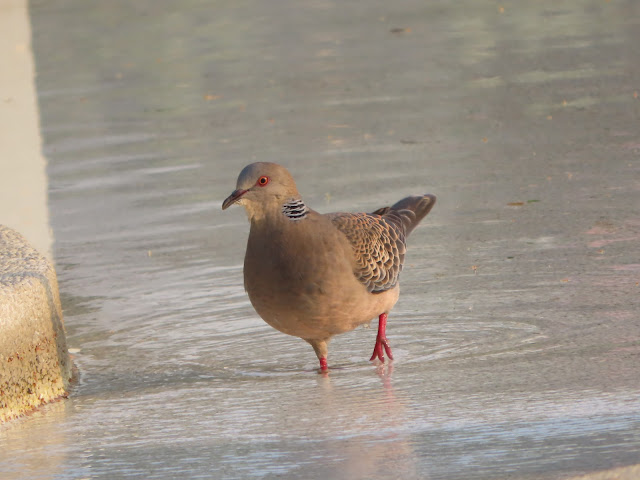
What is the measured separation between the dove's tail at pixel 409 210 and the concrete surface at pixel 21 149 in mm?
2711

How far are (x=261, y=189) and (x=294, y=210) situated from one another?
197 millimetres

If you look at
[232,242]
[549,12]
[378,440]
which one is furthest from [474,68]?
[378,440]

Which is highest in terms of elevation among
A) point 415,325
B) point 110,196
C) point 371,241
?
point 371,241

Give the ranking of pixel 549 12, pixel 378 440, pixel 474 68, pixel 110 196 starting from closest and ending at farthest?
pixel 378 440, pixel 110 196, pixel 474 68, pixel 549 12

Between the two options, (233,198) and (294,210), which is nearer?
(233,198)

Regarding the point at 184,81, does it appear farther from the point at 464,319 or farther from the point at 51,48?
the point at 464,319

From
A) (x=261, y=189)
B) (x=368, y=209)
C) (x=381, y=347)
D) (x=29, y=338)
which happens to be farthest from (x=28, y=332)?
(x=368, y=209)

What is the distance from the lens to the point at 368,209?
857 centimetres

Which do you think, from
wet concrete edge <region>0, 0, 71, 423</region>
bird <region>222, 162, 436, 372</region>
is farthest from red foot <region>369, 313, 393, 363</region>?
wet concrete edge <region>0, 0, 71, 423</region>

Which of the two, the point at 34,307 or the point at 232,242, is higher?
the point at 34,307

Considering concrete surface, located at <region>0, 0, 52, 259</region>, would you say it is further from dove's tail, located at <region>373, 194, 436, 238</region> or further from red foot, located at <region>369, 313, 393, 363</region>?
red foot, located at <region>369, 313, 393, 363</region>

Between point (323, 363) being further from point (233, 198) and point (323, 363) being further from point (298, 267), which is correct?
point (233, 198)

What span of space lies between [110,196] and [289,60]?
5.63 meters

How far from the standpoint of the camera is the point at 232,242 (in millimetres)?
8195
